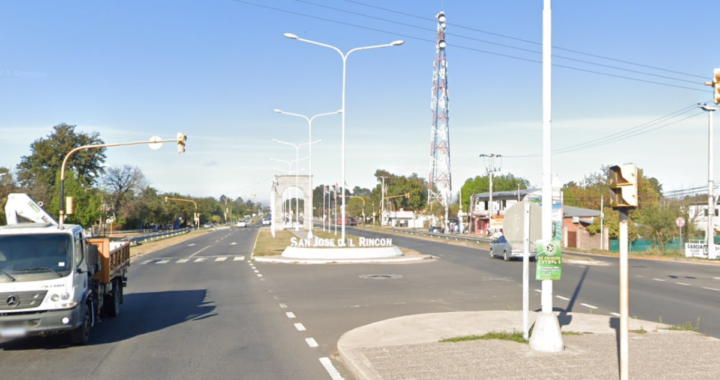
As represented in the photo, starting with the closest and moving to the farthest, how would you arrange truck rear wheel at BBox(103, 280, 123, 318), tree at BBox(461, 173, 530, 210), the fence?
truck rear wheel at BBox(103, 280, 123, 318) → the fence → tree at BBox(461, 173, 530, 210)

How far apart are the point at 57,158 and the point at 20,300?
94748 millimetres

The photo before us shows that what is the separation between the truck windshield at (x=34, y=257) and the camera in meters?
10.1

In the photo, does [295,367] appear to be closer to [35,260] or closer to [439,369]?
[439,369]

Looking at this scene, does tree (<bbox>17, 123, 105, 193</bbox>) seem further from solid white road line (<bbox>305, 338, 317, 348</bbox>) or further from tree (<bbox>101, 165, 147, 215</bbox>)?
solid white road line (<bbox>305, 338, 317, 348</bbox>)

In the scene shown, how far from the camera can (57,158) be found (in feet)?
312

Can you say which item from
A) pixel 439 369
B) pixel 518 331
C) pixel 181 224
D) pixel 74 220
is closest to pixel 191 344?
pixel 439 369

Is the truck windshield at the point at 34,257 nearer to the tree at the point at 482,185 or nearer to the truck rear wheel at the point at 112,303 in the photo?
the truck rear wheel at the point at 112,303

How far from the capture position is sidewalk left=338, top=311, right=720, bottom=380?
7.91 m

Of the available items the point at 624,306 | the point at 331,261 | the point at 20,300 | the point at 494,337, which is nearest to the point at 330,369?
the point at 494,337

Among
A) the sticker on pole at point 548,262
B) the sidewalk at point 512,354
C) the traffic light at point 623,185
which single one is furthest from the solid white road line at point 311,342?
→ the traffic light at point 623,185

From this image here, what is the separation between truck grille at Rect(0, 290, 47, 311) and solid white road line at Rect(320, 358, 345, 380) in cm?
457

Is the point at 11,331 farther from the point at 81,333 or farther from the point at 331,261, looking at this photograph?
the point at 331,261

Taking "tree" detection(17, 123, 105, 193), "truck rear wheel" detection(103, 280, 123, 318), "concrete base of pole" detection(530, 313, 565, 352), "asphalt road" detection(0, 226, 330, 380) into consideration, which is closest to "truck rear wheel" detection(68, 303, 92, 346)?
"asphalt road" detection(0, 226, 330, 380)

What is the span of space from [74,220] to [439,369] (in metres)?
59.9
